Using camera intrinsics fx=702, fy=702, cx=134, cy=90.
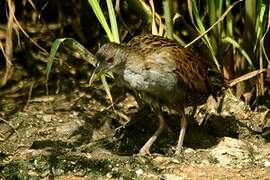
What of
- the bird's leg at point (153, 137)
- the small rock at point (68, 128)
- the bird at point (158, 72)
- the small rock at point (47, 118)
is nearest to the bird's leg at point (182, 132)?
the bird at point (158, 72)

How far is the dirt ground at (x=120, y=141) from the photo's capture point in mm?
4137

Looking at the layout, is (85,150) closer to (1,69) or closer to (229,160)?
(229,160)

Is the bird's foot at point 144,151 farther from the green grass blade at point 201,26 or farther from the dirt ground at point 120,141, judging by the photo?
the green grass blade at point 201,26

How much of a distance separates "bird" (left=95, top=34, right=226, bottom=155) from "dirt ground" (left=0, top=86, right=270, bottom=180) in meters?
0.17

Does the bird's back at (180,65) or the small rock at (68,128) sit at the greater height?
the bird's back at (180,65)

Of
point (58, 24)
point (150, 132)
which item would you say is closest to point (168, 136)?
point (150, 132)

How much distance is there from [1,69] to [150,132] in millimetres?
1457

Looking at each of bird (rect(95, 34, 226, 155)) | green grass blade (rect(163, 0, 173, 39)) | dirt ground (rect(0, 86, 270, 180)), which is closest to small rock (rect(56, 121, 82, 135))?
dirt ground (rect(0, 86, 270, 180))

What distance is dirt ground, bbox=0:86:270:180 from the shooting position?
4.14 meters

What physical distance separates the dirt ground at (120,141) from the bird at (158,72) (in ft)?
0.56

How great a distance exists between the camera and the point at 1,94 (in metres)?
5.18

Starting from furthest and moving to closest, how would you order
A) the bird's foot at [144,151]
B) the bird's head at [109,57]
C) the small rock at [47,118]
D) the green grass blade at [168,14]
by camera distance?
the small rock at [47,118]
the green grass blade at [168,14]
the bird's foot at [144,151]
the bird's head at [109,57]

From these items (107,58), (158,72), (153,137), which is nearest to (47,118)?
(153,137)

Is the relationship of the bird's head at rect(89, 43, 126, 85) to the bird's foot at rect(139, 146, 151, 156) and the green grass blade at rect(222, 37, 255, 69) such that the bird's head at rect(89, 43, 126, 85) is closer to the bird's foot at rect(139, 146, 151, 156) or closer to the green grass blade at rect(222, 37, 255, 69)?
the bird's foot at rect(139, 146, 151, 156)
